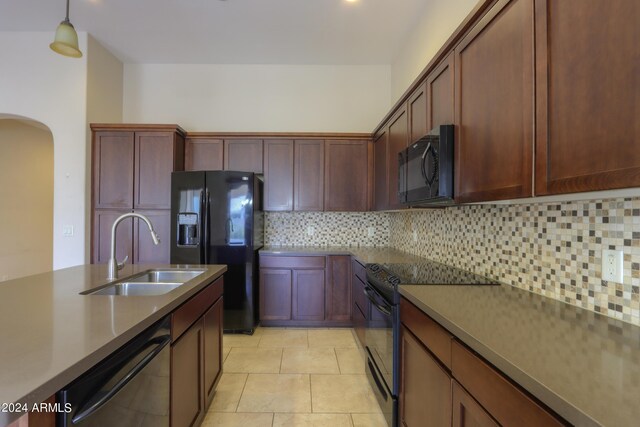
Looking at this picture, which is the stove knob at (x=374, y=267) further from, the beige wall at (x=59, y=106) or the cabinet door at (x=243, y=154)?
the beige wall at (x=59, y=106)

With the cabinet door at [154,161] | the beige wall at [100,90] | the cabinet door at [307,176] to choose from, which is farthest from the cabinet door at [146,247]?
the cabinet door at [307,176]

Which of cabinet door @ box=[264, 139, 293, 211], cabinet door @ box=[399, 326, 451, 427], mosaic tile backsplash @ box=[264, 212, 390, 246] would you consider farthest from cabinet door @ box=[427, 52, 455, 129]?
mosaic tile backsplash @ box=[264, 212, 390, 246]

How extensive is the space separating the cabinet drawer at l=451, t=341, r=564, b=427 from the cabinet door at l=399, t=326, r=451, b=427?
131 millimetres

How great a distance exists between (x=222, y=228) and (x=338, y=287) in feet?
4.70

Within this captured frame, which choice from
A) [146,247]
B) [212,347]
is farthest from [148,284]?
[146,247]

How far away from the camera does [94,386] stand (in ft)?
2.68

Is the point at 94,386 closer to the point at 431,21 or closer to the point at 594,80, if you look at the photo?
the point at 594,80

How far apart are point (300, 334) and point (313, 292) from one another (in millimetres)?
463

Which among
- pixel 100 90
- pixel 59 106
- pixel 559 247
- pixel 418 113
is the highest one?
pixel 100 90

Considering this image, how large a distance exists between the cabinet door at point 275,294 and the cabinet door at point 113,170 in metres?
1.76

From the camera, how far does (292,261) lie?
341 centimetres

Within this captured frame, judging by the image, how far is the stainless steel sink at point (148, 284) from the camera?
5.33 ft

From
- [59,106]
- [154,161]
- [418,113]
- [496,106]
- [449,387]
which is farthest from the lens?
[154,161]

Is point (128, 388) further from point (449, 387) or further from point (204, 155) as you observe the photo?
point (204, 155)
